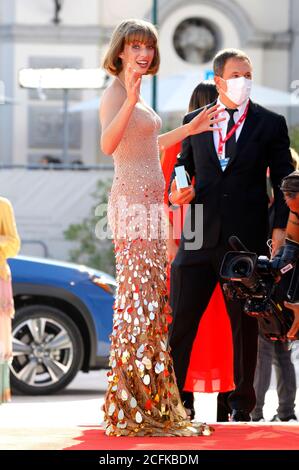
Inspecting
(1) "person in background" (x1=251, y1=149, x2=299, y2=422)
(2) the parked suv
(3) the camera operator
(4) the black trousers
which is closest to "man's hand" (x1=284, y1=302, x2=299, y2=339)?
(3) the camera operator

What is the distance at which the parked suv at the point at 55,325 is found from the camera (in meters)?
11.3

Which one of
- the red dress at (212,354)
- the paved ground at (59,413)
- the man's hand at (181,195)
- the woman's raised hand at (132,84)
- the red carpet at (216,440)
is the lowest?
the paved ground at (59,413)

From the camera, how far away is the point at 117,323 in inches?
250

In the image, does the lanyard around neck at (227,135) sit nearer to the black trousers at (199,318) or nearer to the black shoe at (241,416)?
the black trousers at (199,318)

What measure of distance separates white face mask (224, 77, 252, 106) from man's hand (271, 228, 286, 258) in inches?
26.4

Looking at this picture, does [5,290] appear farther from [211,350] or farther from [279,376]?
[211,350]

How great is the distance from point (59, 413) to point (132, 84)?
12.5 ft

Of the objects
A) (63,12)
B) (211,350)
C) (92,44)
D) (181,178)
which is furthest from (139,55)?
(63,12)

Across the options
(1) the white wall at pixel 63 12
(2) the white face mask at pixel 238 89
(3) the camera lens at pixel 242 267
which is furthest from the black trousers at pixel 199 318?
(1) the white wall at pixel 63 12

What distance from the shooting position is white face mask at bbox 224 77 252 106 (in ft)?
22.6

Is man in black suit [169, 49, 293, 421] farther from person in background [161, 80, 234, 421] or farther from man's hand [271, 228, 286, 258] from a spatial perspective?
person in background [161, 80, 234, 421]

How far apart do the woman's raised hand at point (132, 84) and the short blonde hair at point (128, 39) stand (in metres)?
0.17

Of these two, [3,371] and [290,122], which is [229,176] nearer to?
[3,371]

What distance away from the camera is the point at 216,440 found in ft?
19.7
